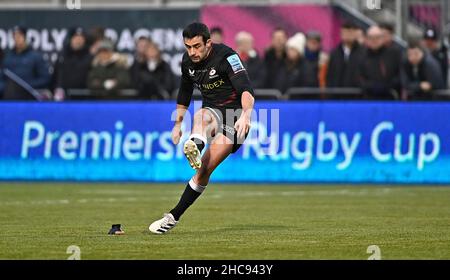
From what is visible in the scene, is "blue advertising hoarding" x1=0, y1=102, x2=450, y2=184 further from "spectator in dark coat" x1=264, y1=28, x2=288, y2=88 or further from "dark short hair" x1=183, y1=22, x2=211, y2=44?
"dark short hair" x1=183, y1=22, x2=211, y2=44

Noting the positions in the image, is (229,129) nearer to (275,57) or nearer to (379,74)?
(379,74)

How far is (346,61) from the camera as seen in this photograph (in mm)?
24953

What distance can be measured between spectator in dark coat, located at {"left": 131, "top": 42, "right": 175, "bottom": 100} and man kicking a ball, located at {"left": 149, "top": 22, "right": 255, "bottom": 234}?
436 inches

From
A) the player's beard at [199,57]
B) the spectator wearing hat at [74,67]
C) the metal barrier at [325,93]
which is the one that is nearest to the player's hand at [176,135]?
the player's beard at [199,57]

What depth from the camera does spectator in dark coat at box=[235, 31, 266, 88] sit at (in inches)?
1001

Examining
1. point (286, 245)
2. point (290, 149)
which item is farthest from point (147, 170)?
point (286, 245)

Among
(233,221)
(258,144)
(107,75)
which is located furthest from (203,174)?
(107,75)

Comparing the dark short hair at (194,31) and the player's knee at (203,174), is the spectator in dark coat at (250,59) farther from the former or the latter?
the dark short hair at (194,31)

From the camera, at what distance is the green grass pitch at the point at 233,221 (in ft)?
39.8

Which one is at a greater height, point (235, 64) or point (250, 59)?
point (250, 59)

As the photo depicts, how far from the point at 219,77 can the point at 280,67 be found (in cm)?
1118
